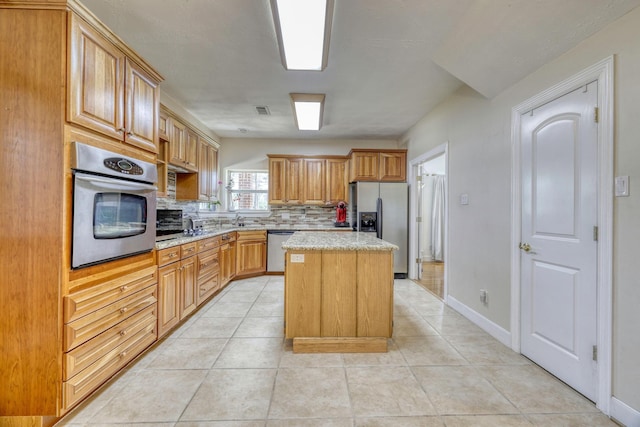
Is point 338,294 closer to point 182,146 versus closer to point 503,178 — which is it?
point 503,178

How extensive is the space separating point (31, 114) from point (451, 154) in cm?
358

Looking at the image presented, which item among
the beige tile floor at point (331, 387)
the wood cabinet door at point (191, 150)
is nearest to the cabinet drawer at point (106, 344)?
the beige tile floor at point (331, 387)

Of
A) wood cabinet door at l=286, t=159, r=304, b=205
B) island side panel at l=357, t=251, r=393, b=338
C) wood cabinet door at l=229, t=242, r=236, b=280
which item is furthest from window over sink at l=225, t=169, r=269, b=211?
island side panel at l=357, t=251, r=393, b=338

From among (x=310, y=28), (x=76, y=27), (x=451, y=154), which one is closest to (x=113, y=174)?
(x=76, y=27)

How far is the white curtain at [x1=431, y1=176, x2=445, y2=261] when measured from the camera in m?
6.26

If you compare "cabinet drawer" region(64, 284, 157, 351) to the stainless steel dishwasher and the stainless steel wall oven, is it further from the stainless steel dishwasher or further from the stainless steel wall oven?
the stainless steel dishwasher

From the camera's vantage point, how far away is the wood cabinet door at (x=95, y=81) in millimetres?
1444

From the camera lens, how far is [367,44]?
7.44ft

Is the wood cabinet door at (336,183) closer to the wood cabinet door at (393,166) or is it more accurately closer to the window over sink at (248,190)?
the wood cabinet door at (393,166)

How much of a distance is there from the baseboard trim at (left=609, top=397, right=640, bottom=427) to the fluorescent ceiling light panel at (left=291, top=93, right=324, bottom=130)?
3.35 metres

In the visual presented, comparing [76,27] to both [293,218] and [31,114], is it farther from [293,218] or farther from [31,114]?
[293,218]

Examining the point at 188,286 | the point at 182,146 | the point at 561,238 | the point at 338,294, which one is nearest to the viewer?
the point at 561,238

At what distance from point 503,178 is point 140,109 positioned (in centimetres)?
302

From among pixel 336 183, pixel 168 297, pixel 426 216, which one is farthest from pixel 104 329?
pixel 426 216
